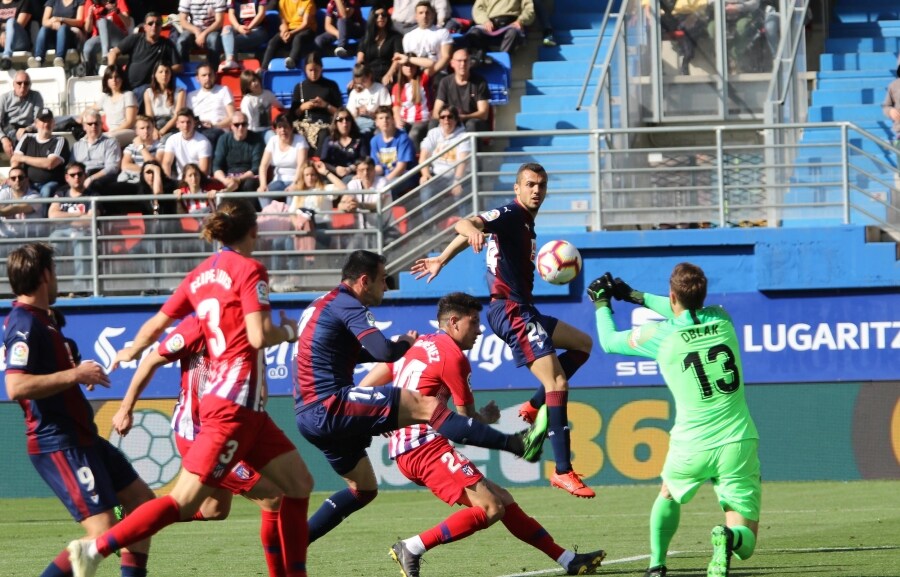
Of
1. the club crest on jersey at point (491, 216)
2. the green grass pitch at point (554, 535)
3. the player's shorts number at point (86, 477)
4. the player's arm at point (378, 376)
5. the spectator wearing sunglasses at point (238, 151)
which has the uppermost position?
the spectator wearing sunglasses at point (238, 151)

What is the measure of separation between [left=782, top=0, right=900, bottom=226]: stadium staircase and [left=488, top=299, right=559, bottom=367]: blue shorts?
6888mm

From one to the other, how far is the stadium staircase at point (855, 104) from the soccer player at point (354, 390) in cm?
864

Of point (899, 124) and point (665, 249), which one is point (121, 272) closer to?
point (665, 249)

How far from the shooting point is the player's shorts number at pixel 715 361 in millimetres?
7969

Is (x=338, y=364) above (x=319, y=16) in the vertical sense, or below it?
below

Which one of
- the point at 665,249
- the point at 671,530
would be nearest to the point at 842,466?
the point at 665,249

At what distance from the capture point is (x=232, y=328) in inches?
291

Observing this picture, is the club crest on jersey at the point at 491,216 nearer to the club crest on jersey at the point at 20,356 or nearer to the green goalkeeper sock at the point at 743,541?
the green goalkeeper sock at the point at 743,541

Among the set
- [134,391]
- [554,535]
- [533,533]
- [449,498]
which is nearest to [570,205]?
[554,535]

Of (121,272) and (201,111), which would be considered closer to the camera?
(121,272)

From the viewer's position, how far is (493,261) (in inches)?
417

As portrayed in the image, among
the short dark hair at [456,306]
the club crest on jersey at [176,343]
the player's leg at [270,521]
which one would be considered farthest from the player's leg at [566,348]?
the club crest on jersey at [176,343]

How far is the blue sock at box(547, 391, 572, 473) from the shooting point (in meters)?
9.73

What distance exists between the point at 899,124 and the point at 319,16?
9.19 m
